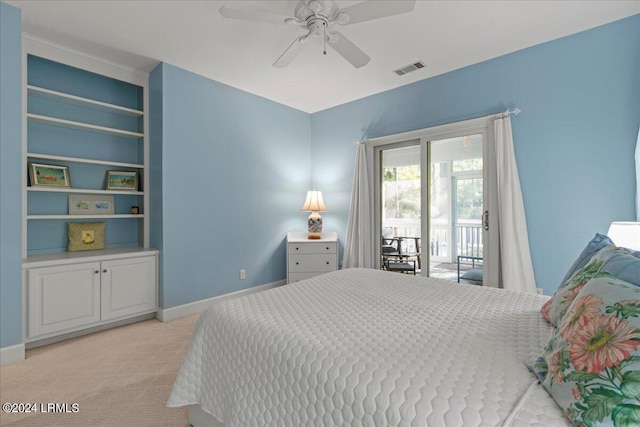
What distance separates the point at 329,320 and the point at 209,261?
2.48 m

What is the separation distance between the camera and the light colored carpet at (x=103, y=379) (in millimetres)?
1646

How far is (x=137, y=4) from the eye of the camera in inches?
85.6

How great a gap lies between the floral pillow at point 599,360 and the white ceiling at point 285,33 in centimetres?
218

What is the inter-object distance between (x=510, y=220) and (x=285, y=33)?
2569mm

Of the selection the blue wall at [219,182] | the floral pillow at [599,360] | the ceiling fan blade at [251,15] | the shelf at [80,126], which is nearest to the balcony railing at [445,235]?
the blue wall at [219,182]

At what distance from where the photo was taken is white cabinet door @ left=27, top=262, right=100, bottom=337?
2393mm

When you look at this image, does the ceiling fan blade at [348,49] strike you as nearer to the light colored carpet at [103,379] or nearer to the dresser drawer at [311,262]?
the dresser drawer at [311,262]

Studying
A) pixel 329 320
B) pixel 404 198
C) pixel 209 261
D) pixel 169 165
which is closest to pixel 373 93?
pixel 404 198

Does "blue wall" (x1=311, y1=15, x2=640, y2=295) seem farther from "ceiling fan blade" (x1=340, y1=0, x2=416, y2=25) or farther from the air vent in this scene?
"ceiling fan blade" (x1=340, y1=0, x2=416, y2=25)

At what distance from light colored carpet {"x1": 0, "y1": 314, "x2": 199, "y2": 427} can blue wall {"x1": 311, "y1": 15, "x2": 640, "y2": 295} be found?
10.3ft

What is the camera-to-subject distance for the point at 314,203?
4098 millimetres

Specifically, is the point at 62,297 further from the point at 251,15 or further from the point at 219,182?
the point at 251,15

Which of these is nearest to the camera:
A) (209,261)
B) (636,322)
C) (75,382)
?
(636,322)

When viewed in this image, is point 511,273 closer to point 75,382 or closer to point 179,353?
point 179,353
